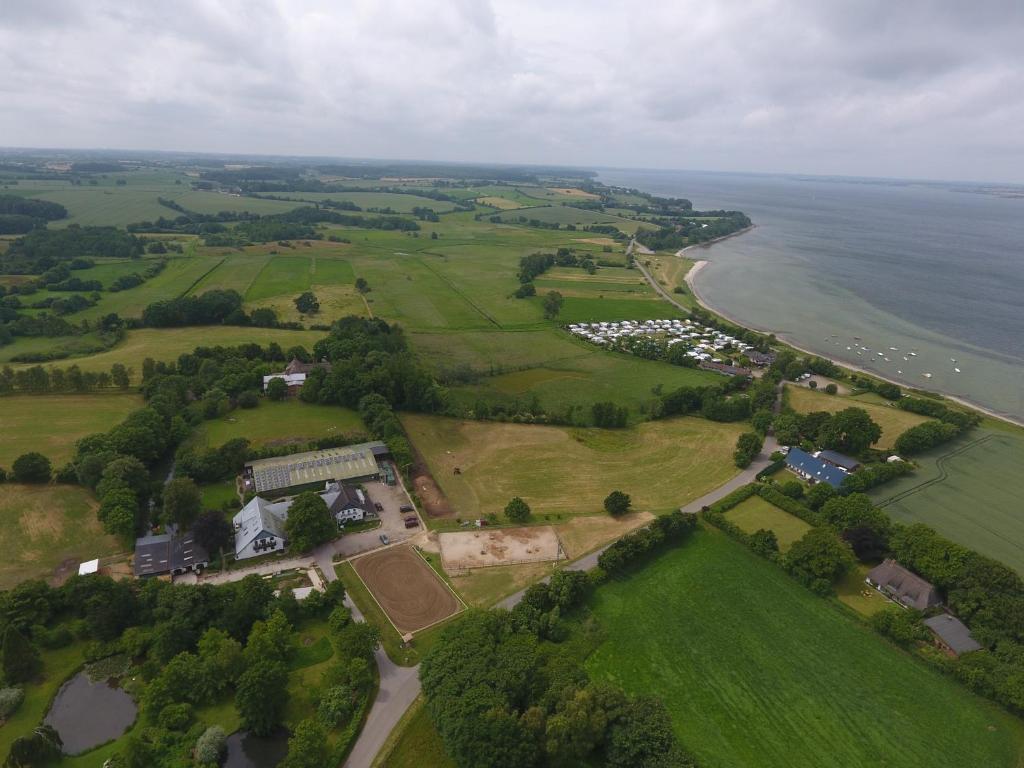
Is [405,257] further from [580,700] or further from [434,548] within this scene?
[580,700]

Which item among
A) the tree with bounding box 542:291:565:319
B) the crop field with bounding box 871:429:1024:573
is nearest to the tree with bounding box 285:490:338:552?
the crop field with bounding box 871:429:1024:573

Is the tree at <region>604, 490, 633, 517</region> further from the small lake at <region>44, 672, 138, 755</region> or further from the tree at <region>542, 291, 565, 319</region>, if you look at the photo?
the tree at <region>542, 291, 565, 319</region>

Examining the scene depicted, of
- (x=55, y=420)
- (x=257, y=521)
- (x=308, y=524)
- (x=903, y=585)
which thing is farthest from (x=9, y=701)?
(x=903, y=585)

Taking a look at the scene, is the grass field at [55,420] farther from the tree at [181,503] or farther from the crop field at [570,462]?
the crop field at [570,462]

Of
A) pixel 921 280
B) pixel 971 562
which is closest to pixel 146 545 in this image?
pixel 971 562

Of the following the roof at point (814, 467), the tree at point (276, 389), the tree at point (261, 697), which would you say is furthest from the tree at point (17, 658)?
the roof at point (814, 467)
